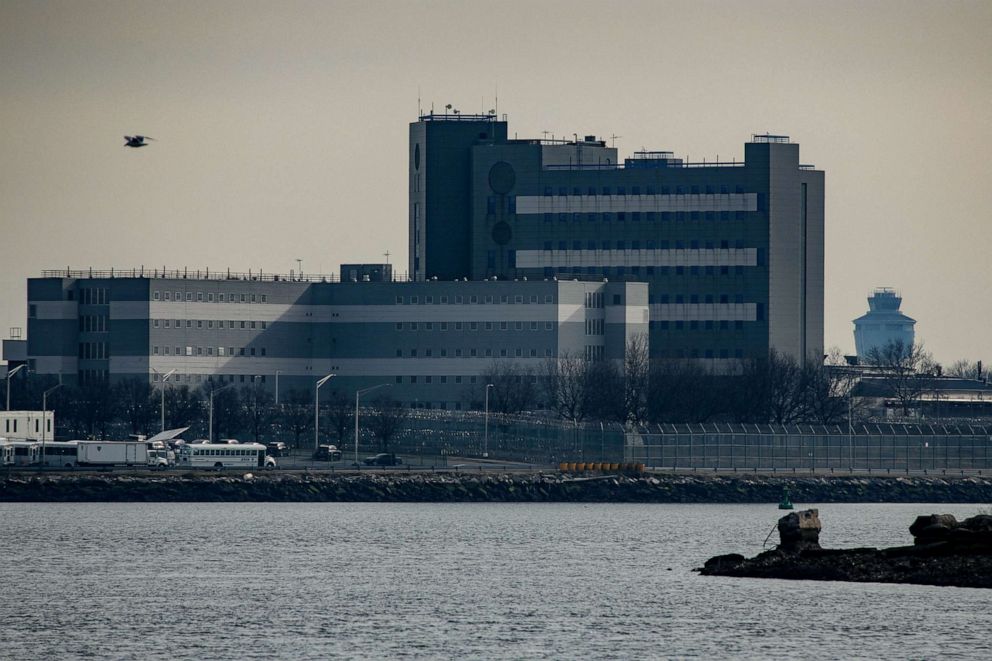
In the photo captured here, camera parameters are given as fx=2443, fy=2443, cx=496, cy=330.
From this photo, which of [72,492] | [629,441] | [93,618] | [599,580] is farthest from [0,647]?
[629,441]

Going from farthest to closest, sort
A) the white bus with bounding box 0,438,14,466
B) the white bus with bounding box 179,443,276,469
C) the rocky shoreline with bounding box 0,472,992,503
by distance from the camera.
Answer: the white bus with bounding box 179,443,276,469 < the white bus with bounding box 0,438,14,466 < the rocky shoreline with bounding box 0,472,992,503

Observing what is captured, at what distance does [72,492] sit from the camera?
17150 centimetres

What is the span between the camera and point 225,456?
191m

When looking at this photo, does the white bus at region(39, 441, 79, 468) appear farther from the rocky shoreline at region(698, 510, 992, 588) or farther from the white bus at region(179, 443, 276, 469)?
the rocky shoreline at region(698, 510, 992, 588)

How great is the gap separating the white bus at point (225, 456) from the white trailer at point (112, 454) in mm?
3328

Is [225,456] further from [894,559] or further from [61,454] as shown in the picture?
[894,559]

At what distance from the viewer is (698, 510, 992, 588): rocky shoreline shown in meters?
98.3

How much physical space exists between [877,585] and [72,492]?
84814 millimetres

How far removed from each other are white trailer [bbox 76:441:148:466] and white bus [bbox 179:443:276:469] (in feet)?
10.9

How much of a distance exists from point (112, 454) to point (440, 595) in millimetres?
90566

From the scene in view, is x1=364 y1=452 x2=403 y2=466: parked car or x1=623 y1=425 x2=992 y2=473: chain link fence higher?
x1=623 y1=425 x2=992 y2=473: chain link fence

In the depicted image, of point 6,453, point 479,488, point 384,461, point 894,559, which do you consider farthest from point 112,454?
point 894,559

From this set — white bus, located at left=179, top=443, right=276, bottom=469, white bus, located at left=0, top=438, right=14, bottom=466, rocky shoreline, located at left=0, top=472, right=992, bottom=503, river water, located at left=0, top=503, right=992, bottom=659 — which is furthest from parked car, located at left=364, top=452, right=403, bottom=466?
river water, located at left=0, top=503, right=992, bottom=659

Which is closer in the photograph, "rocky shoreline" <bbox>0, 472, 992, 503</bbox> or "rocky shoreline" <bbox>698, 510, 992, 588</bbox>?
"rocky shoreline" <bbox>698, 510, 992, 588</bbox>
